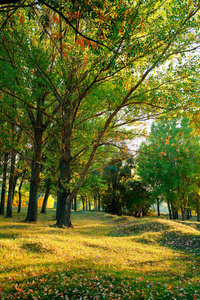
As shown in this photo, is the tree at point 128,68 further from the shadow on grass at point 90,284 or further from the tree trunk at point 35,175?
the shadow on grass at point 90,284

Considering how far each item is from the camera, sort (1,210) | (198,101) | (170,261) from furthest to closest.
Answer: (1,210), (198,101), (170,261)

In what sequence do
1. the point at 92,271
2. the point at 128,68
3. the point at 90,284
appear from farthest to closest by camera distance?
the point at 128,68
the point at 92,271
the point at 90,284

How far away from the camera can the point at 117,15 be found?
5879 mm

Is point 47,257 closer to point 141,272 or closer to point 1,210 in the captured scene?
point 141,272

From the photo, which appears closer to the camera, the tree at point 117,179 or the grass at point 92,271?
the grass at point 92,271

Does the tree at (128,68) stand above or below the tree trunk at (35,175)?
above

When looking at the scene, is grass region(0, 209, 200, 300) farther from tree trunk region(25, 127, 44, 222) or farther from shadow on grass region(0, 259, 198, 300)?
tree trunk region(25, 127, 44, 222)

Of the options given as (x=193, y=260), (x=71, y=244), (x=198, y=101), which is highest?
(x=198, y=101)

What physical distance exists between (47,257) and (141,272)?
3.32 m

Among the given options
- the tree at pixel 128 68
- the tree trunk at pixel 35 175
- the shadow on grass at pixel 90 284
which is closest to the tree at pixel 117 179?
the tree trunk at pixel 35 175

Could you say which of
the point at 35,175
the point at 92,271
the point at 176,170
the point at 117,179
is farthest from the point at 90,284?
the point at 117,179

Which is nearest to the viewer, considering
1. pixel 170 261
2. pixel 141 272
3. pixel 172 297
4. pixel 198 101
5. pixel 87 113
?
pixel 172 297

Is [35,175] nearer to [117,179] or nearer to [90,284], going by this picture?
[90,284]

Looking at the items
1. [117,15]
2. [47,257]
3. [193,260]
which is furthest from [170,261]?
[117,15]
